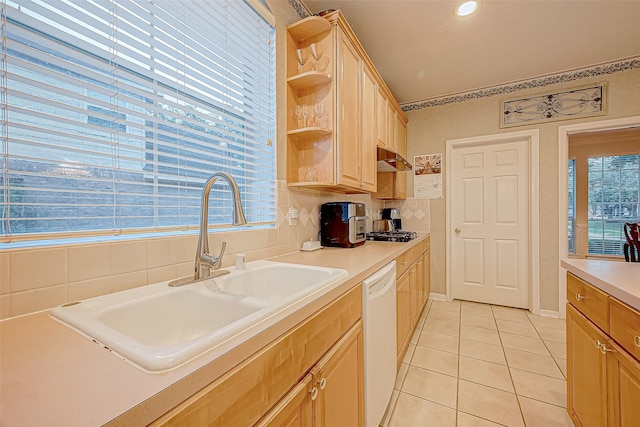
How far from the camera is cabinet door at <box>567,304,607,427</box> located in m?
1.02

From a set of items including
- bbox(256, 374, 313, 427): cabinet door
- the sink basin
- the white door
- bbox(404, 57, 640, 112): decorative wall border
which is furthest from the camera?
the white door

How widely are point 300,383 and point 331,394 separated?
236 mm

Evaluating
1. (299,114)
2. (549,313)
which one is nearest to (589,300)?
(299,114)

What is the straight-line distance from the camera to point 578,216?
16.0 ft

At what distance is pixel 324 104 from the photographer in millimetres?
1658

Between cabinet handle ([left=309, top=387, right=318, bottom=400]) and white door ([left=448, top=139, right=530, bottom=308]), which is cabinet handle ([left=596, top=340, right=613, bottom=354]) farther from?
white door ([left=448, top=139, right=530, bottom=308])

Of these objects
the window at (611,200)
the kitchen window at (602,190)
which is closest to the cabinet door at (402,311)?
the kitchen window at (602,190)

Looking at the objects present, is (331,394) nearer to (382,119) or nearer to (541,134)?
(382,119)

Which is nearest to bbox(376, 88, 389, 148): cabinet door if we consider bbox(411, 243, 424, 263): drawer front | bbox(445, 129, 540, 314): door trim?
bbox(411, 243, 424, 263): drawer front

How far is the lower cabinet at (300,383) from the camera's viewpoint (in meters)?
0.49

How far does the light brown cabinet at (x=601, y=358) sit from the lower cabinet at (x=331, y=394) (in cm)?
88

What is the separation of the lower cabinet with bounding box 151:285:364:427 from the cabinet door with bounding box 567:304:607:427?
3.01 ft

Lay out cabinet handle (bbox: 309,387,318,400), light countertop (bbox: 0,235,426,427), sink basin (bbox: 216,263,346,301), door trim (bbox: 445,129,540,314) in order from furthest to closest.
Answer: door trim (bbox: 445,129,540,314), sink basin (bbox: 216,263,346,301), cabinet handle (bbox: 309,387,318,400), light countertop (bbox: 0,235,426,427)

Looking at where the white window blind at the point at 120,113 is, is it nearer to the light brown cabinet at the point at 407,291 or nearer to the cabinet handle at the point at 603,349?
the light brown cabinet at the point at 407,291
